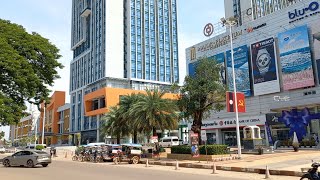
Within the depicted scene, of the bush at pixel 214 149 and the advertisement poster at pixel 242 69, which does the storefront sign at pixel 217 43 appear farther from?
the bush at pixel 214 149

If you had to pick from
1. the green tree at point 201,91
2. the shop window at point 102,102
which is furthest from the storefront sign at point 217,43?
the shop window at point 102,102

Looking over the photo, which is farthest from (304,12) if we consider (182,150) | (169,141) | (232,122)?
(169,141)

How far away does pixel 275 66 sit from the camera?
162ft

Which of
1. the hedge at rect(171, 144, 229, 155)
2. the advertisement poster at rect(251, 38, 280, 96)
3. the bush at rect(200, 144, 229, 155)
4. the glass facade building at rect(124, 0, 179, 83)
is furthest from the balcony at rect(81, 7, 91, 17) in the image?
the bush at rect(200, 144, 229, 155)

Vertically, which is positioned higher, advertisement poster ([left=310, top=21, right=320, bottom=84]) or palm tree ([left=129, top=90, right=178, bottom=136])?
advertisement poster ([left=310, top=21, right=320, bottom=84])

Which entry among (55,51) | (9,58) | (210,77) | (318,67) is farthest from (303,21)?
(9,58)

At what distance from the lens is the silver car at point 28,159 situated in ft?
82.5

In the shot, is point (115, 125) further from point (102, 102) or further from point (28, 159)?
point (102, 102)

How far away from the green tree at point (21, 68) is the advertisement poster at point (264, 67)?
30.8 m

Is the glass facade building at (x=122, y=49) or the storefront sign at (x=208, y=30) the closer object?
the storefront sign at (x=208, y=30)

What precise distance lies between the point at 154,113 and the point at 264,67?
72.4ft

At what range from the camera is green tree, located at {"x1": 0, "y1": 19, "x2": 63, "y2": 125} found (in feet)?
102

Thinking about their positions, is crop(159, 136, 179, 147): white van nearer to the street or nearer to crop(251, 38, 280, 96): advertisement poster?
crop(251, 38, 280, 96): advertisement poster

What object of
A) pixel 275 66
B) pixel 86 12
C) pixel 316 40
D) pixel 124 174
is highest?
pixel 86 12
